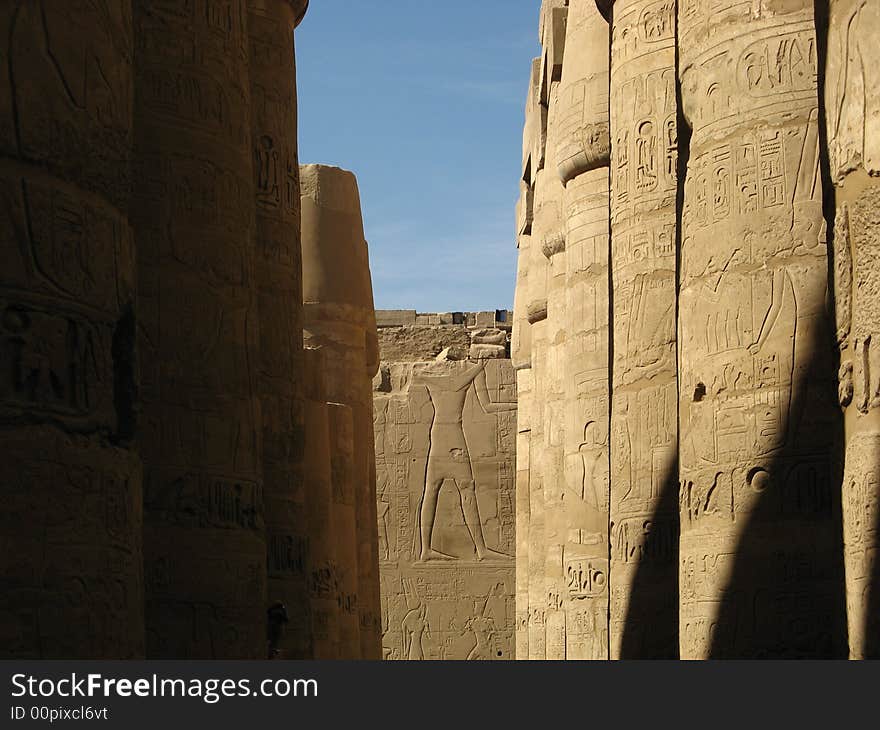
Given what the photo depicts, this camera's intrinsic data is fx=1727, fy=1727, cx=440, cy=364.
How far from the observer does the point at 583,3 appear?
13938 mm

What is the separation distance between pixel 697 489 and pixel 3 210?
4.39 meters

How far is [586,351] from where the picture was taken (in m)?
13.2

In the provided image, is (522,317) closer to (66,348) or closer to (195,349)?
(195,349)

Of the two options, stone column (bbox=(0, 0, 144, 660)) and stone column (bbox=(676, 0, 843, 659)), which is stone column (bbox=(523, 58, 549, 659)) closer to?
stone column (bbox=(676, 0, 843, 659))

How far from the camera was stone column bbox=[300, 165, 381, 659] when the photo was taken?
1752 centimetres

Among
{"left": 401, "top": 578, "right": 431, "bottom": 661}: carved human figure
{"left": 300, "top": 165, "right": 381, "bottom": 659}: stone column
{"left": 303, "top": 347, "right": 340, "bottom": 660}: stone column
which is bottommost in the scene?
{"left": 401, "top": 578, "right": 431, "bottom": 661}: carved human figure

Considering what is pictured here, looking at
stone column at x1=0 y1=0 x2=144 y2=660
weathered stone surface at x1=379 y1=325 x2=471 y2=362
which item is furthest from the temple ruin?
weathered stone surface at x1=379 y1=325 x2=471 y2=362

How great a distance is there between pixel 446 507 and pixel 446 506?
0.07 ft

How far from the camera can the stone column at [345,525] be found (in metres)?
15.6

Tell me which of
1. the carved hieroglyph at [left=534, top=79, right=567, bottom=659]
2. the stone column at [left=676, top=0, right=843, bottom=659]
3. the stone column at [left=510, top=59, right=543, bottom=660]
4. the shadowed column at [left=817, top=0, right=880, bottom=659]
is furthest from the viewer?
the stone column at [left=510, top=59, right=543, bottom=660]

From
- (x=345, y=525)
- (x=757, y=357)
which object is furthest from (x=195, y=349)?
(x=345, y=525)

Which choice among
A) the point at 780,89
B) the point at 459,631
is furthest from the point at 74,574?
the point at 459,631

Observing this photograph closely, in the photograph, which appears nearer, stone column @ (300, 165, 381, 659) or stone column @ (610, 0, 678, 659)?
stone column @ (610, 0, 678, 659)

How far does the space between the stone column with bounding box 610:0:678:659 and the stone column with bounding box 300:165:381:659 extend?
6.23 metres
